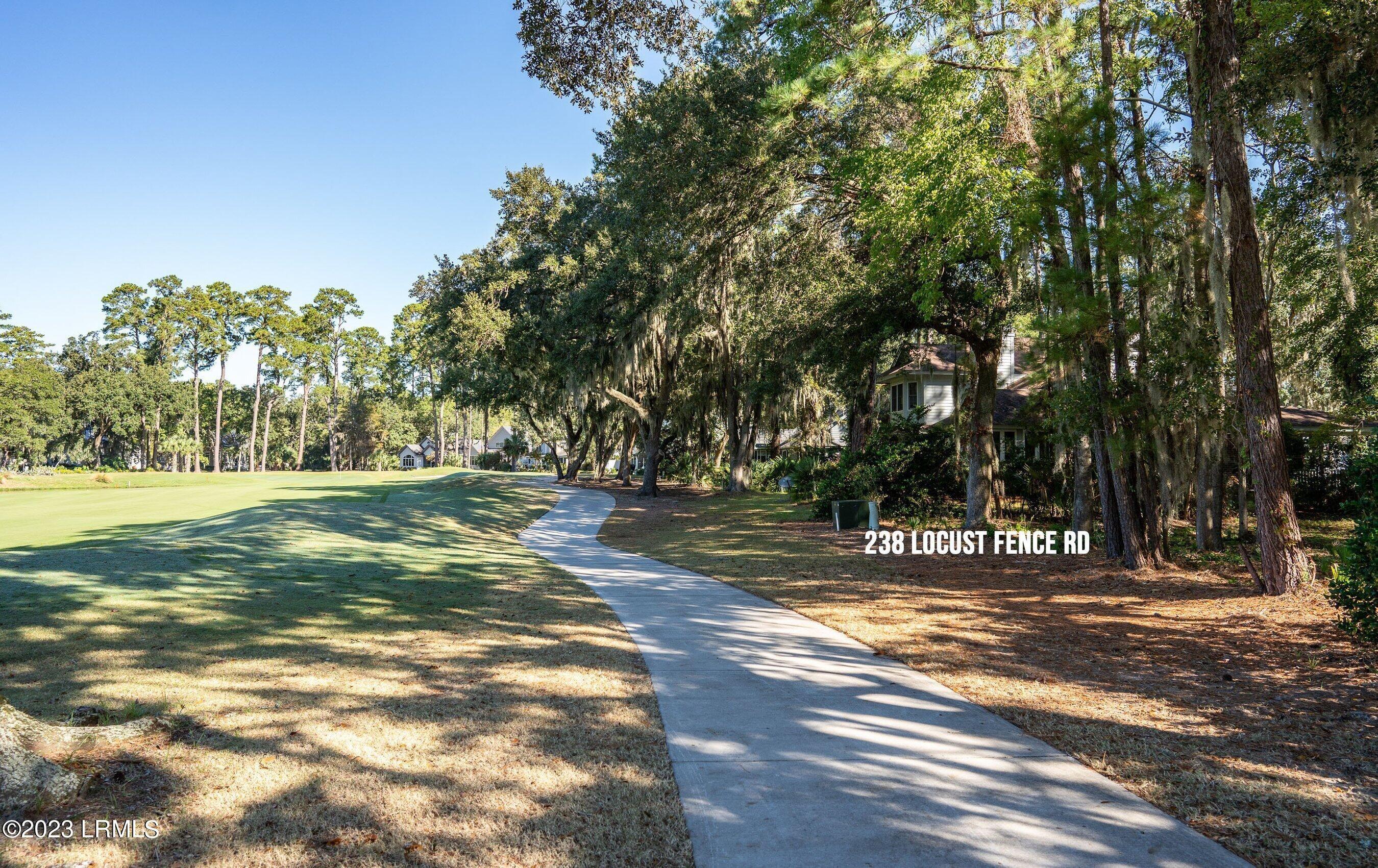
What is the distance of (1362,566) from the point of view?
5680mm

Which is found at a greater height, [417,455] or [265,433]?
[265,433]

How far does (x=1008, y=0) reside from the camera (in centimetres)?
1041

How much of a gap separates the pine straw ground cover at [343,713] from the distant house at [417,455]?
2835 inches

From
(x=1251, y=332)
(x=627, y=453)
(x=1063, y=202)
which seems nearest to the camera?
(x=1251, y=332)

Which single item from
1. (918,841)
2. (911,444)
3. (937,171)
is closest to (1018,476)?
(911,444)

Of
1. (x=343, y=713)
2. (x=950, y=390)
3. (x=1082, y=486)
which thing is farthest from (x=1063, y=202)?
(x=950, y=390)

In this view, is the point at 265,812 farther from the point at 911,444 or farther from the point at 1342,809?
the point at 911,444

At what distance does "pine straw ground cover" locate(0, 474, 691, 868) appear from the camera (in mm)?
2998

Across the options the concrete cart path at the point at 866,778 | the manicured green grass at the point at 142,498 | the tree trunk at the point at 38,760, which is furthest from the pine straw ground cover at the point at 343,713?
the manicured green grass at the point at 142,498

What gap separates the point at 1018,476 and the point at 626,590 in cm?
1177

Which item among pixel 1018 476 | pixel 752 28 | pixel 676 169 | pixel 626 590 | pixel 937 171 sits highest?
pixel 752 28

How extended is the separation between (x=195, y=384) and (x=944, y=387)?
54215mm

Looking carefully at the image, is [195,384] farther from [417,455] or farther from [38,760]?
[38,760]

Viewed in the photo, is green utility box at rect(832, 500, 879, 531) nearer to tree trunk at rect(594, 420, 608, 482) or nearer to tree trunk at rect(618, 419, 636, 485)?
tree trunk at rect(618, 419, 636, 485)
